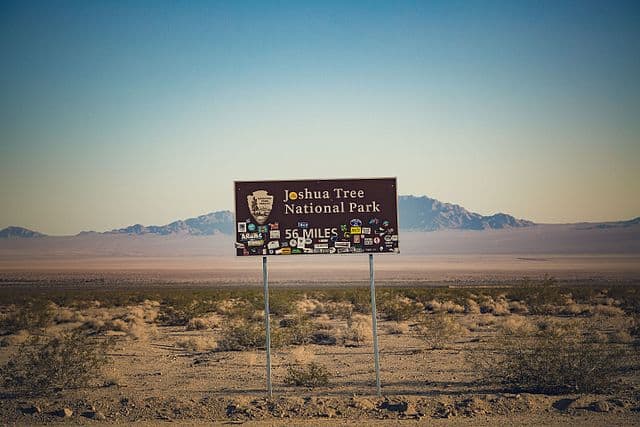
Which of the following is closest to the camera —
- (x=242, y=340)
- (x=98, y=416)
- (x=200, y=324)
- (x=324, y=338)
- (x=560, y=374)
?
(x=98, y=416)

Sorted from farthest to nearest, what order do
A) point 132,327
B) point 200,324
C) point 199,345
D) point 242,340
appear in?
point 200,324, point 132,327, point 242,340, point 199,345

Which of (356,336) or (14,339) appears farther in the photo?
(14,339)

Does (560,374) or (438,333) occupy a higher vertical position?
(560,374)

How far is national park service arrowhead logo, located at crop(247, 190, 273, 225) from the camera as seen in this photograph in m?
11.6

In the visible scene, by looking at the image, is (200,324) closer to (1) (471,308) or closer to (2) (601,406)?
(1) (471,308)

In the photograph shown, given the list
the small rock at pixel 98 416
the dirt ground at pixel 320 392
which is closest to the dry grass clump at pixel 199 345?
the dirt ground at pixel 320 392

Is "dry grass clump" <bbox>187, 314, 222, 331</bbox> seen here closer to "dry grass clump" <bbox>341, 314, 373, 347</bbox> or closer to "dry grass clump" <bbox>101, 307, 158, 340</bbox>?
"dry grass clump" <bbox>101, 307, 158, 340</bbox>

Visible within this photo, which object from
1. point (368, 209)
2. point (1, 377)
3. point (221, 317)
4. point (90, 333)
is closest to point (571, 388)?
point (368, 209)

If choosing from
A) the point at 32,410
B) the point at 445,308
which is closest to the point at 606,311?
the point at 445,308

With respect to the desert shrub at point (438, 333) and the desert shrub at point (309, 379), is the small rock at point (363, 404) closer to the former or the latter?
the desert shrub at point (309, 379)

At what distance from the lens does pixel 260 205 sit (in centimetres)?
1162

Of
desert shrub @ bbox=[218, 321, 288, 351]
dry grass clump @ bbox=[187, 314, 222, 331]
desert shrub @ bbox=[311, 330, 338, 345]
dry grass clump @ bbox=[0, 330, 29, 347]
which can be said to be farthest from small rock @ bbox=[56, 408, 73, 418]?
dry grass clump @ bbox=[187, 314, 222, 331]

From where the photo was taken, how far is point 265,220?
38.0ft

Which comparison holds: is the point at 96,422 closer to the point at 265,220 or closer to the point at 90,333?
the point at 265,220
